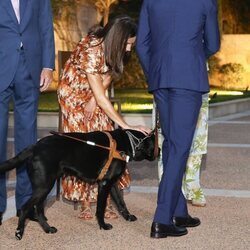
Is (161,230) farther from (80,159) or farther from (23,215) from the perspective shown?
(23,215)

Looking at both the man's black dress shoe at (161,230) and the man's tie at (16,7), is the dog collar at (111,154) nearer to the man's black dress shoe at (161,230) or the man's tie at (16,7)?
the man's black dress shoe at (161,230)

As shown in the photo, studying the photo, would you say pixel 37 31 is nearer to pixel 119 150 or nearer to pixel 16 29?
pixel 16 29

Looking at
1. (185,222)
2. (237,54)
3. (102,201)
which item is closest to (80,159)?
(102,201)

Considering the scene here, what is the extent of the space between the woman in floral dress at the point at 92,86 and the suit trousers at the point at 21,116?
1.35 ft

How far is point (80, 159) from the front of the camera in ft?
17.0

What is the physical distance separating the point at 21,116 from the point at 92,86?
585 mm

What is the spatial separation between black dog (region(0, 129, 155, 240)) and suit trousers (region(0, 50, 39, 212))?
0.30 metres

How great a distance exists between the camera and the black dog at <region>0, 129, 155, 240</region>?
16.4 feet

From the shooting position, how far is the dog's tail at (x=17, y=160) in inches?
197

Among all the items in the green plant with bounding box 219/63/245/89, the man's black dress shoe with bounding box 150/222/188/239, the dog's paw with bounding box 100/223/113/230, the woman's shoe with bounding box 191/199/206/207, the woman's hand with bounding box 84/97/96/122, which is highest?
the woman's hand with bounding box 84/97/96/122

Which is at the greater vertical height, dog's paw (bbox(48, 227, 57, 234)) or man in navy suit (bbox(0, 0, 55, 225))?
man in navy suit (bbox(0, 0, 55, 225))

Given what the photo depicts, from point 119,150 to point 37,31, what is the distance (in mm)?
1067

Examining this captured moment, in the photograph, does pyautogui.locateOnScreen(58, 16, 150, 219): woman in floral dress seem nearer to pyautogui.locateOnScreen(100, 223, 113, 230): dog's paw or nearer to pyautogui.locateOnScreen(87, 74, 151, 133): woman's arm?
pyautogui.locateOnScreen(87, 74, 151, 133): woman's arm

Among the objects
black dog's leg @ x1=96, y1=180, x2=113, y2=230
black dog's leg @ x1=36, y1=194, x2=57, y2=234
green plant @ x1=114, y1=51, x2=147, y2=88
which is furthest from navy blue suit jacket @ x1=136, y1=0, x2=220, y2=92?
green plant @ x1=114, y1=51, x2=147, y2=88
